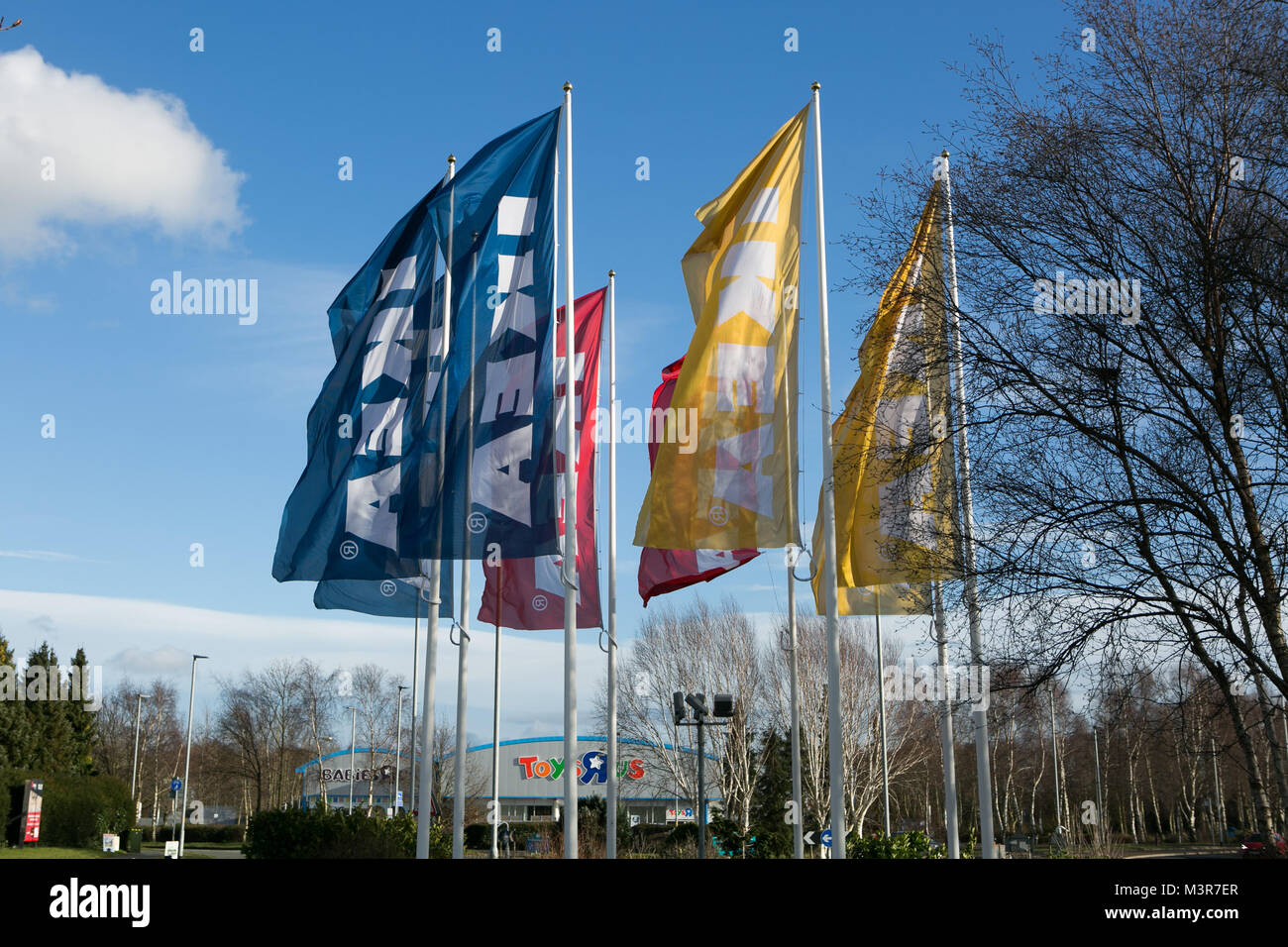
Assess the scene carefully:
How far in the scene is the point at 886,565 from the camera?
1566 centimetres

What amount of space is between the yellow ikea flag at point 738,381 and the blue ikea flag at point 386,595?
4.44m

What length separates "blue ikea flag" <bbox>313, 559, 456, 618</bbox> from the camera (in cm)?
1859

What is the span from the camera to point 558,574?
2052cm

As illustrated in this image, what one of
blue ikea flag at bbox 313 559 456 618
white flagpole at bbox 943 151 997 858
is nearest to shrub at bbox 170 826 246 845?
blue ikea flag at bbox 313 559 456 618

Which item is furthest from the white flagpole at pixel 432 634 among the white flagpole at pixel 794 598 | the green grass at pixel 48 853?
the green grass at pixel 48 853

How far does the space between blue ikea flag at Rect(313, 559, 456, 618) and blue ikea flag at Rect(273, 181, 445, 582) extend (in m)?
0.76

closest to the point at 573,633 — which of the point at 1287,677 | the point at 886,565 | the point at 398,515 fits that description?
the point at 398,515

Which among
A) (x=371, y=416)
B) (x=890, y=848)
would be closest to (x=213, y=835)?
(x=890, y=848)

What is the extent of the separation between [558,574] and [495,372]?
4.55m

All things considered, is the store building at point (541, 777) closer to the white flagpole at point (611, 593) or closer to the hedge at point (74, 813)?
the hedge at point (74, 813)

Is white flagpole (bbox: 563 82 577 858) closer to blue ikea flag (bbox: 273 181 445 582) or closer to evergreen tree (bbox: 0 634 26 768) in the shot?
blue ikea flag (bbox: 273 181 445 582)

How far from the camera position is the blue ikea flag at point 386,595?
18594 millimetres
